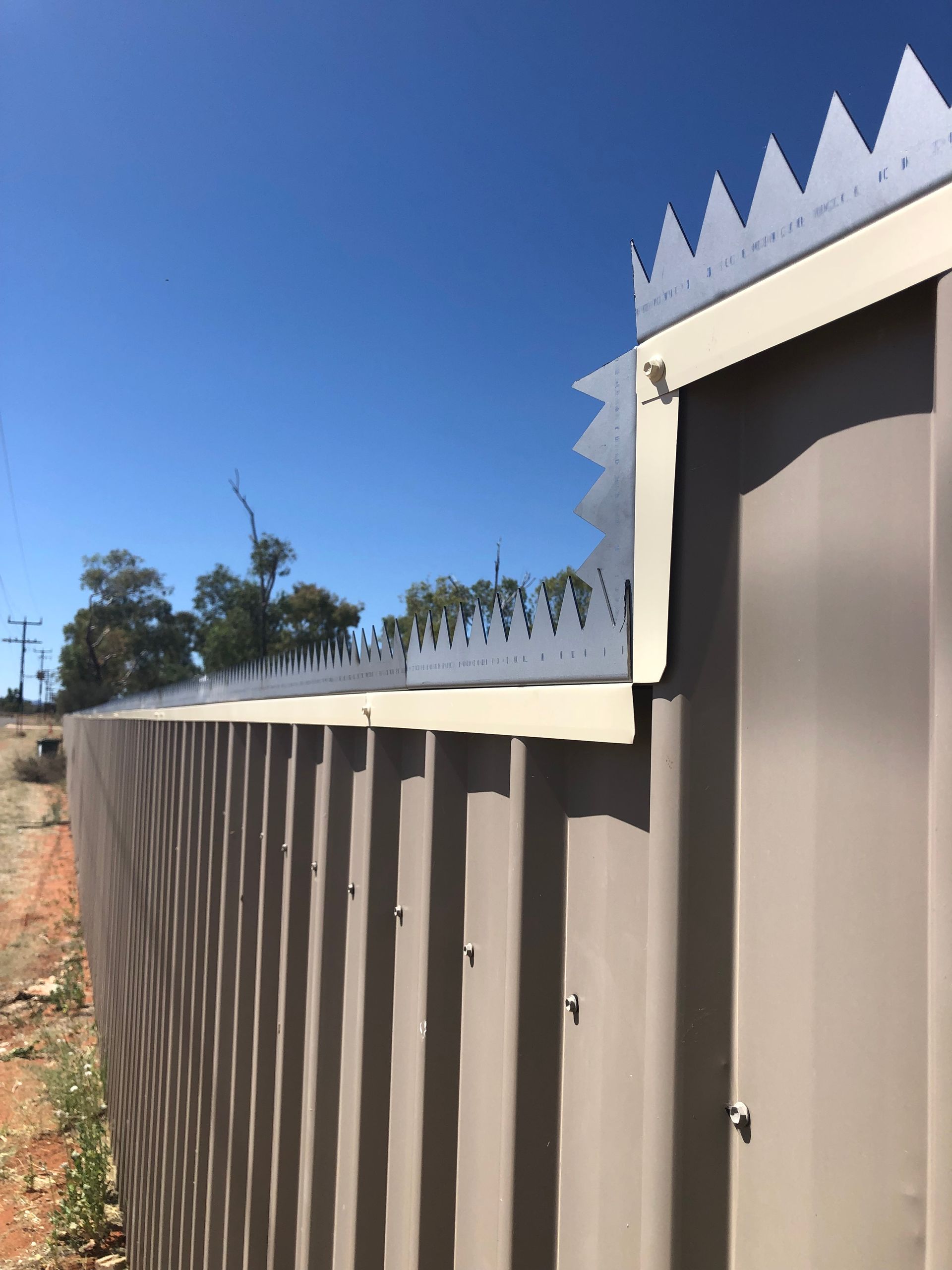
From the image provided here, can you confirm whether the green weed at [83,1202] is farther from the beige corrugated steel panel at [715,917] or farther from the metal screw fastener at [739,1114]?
the metal screw fastener at [739,1114]

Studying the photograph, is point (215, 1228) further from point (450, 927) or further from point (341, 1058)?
point (450, 927)

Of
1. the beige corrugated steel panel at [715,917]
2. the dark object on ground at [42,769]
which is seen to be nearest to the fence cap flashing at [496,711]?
the beige corrugated steel panel at [715,917]

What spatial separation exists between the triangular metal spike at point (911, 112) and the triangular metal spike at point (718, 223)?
0.66 ft

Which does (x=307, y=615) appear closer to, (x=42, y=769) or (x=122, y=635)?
(x=42, y=769)

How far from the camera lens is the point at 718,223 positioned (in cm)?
110

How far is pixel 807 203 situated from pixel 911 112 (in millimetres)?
131

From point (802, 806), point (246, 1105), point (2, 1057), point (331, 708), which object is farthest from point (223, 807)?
point (2, 1057)

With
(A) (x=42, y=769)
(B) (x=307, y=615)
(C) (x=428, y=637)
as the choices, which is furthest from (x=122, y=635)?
(C) (x=428, y=637)

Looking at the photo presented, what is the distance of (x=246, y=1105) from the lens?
296 centimetres

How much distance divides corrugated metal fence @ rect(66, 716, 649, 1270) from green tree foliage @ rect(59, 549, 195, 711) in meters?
53.1

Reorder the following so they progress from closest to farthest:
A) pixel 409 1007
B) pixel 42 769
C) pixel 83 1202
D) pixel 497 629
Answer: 1. pixel 497 629
2. pixel 409 1007
3. pixel 83 1202
4. pixel 42 769

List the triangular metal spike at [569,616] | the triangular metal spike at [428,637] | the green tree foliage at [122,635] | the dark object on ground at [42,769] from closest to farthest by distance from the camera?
1. the triangular metal spike at [569,616]
2. the triangular metal spike at [428,637]
3. the dark object on ground at [42,769]
4. the green tree foliage at [122,635]

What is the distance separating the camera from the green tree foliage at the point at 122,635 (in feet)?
183

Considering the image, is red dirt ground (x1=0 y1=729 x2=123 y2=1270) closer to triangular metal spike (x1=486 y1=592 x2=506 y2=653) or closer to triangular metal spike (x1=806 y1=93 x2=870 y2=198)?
triangular metal spike (x1=486 y1=592 x2=506 y2=653)
